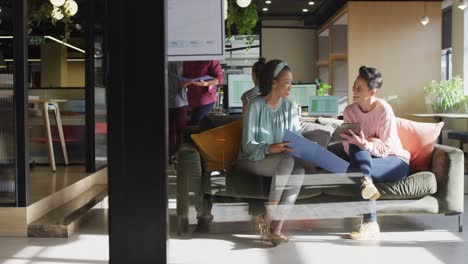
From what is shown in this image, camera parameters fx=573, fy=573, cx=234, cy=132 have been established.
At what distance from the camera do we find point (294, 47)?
7.36ft

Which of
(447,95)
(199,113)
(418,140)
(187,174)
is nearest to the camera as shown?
(199,113)

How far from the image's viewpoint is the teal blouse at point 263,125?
2.68 m

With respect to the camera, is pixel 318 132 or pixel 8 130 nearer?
pixel 318 132

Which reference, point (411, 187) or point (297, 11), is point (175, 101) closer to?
point (297, 11)

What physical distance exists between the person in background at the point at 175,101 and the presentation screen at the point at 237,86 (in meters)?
0.19

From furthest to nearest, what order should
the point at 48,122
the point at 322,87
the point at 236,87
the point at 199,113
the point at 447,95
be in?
the point at 48,122, the point at 447,95, the point at 322,87, the point at 199,113, the point at 236,87

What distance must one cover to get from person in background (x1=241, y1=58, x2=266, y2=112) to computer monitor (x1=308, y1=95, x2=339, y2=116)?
0.37 m

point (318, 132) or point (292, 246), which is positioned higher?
point (318, 132)

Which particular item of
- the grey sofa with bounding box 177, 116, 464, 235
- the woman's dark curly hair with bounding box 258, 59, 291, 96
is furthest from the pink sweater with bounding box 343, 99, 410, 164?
the woman's dark curly hair with bounding box 258, 59, 291, 96

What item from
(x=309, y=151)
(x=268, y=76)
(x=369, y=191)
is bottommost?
(x=369, y=191)

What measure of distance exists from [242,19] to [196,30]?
0.74 ft

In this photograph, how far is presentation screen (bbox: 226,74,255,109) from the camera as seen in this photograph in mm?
2168

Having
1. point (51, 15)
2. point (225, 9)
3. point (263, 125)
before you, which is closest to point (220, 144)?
point (263, 125)

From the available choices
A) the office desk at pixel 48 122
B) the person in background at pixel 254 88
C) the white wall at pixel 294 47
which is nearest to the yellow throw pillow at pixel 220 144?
the person in background at pixel 254 88
